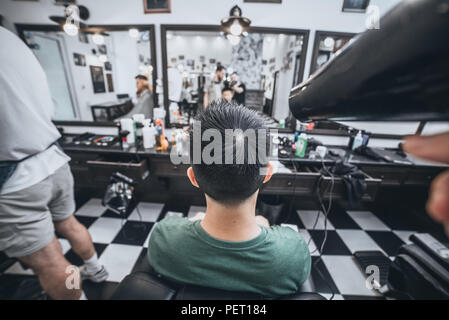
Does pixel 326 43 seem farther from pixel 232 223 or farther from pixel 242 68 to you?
pixel 242 68

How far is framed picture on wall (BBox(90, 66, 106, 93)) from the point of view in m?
2.73

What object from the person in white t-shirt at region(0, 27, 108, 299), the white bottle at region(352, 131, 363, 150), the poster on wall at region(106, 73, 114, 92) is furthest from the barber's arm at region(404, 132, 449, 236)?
the poster on wall at region(106, 73, 114, 92)

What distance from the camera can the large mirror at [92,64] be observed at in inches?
81.7

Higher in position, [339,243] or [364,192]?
[364,192]

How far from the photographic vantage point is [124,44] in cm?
243

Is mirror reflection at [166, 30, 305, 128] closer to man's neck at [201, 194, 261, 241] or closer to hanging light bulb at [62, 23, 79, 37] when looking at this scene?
hanging light bulb at [62, 23, 79, 37]

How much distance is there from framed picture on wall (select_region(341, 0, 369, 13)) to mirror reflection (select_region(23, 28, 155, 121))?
81.3 inches

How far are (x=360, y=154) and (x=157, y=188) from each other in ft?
8.28

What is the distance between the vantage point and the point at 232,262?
0.62 meters

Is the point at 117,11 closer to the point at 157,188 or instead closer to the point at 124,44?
the point at 124,44

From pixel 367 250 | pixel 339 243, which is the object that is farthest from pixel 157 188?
pixel 367 250

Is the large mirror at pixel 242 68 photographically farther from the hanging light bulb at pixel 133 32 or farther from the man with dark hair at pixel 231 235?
the man with dark hair at pixel 231 235

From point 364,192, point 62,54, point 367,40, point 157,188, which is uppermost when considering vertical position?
point 62,54

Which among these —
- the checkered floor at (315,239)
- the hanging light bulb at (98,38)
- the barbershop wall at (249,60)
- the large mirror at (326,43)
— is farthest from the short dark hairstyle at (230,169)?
the barbershop wall at (249,60)
